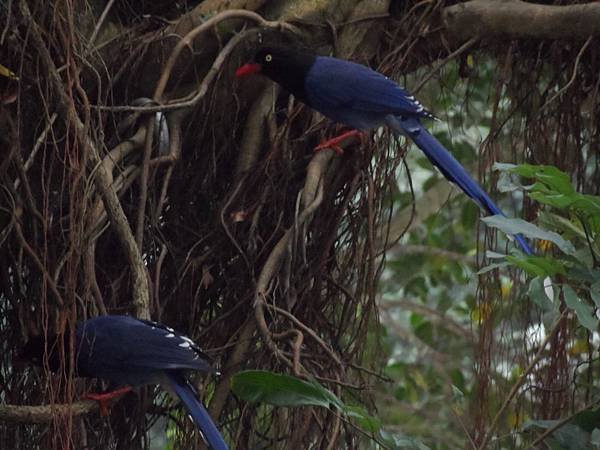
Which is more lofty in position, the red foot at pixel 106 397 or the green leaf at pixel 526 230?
the green leaf at pixel 526 230

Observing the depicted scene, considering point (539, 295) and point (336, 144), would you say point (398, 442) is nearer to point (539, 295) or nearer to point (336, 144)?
point (539, 295)

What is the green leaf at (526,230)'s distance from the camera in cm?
285

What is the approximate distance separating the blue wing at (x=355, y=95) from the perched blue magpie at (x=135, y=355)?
106 centimetres

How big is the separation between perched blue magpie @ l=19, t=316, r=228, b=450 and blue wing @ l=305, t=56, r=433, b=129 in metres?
1.06

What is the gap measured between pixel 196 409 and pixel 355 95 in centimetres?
126

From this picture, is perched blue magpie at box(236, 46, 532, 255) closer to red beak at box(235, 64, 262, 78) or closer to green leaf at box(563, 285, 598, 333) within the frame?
red beak at box(235, 64, 262, 78)

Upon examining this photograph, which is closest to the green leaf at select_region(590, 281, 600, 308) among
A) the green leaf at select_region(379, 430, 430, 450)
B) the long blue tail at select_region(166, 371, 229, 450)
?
the green leaf at select_region(379, 430, 430, 450)

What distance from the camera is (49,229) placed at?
350 cm

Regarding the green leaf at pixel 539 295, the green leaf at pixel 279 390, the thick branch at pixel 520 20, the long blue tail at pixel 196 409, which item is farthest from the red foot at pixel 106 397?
the thick branch at pixel 520 20

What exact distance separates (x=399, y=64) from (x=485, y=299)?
0.84 m

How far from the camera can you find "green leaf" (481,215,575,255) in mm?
2846

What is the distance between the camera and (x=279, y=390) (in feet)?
9.77

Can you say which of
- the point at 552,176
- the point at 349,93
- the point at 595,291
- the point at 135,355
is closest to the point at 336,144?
the point at 349,93

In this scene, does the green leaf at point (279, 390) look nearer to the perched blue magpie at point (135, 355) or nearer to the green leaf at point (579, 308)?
the perched blue magpie at point (135, 355)
